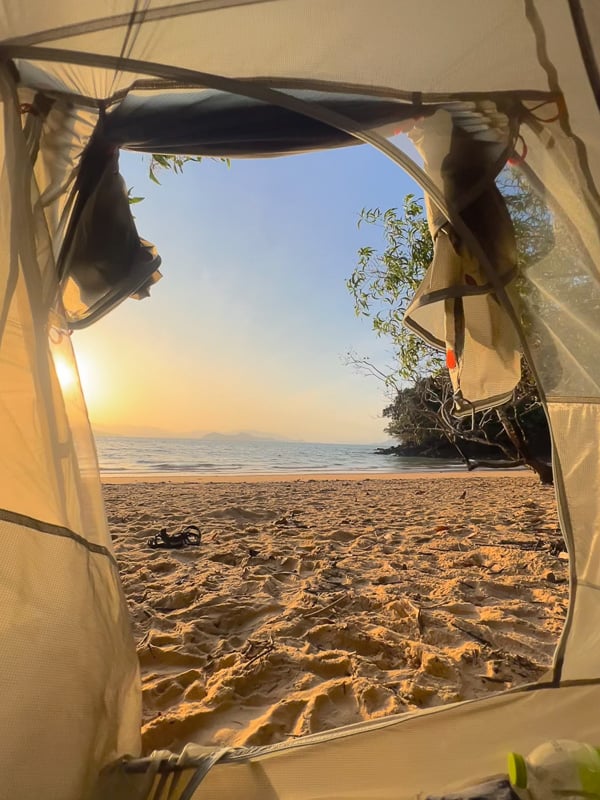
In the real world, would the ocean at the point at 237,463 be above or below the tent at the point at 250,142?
below

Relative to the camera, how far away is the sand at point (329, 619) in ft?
5.47

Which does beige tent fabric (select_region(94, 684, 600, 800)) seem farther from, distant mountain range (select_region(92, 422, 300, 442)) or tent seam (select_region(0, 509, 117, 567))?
distant mountain range (select_region(92, 422, 300, 442))

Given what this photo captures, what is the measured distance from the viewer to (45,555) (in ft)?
3.67

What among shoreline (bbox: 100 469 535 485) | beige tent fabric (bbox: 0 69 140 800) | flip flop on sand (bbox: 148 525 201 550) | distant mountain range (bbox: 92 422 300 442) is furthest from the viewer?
distant mountain range (bbox: 92 422 300 442)

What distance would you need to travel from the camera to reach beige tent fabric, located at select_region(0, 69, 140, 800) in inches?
39.4

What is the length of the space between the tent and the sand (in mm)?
399

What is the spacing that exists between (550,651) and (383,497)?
5605 millimetres

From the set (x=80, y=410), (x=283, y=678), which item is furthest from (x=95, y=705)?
(x=283, y=678)

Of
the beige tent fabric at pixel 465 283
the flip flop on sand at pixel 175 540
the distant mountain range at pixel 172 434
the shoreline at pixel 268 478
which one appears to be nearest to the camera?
the beige tent fabric at pixel 465 283

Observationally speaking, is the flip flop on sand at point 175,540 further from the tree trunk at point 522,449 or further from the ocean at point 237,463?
the ocean at point 237,463

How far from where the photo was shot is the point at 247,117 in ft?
5.08

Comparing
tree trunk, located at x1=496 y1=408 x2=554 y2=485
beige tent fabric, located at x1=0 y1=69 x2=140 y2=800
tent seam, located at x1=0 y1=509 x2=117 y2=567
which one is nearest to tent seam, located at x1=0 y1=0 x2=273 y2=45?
beige tent fabric, located at x1=0 y1=69 x2=140 y2=800

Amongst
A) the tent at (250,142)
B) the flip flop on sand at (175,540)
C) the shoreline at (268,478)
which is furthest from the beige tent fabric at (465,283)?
the shoreline at (268,478)

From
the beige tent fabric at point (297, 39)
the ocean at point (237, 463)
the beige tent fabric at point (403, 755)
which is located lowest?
the ocean at point (237, 463)
